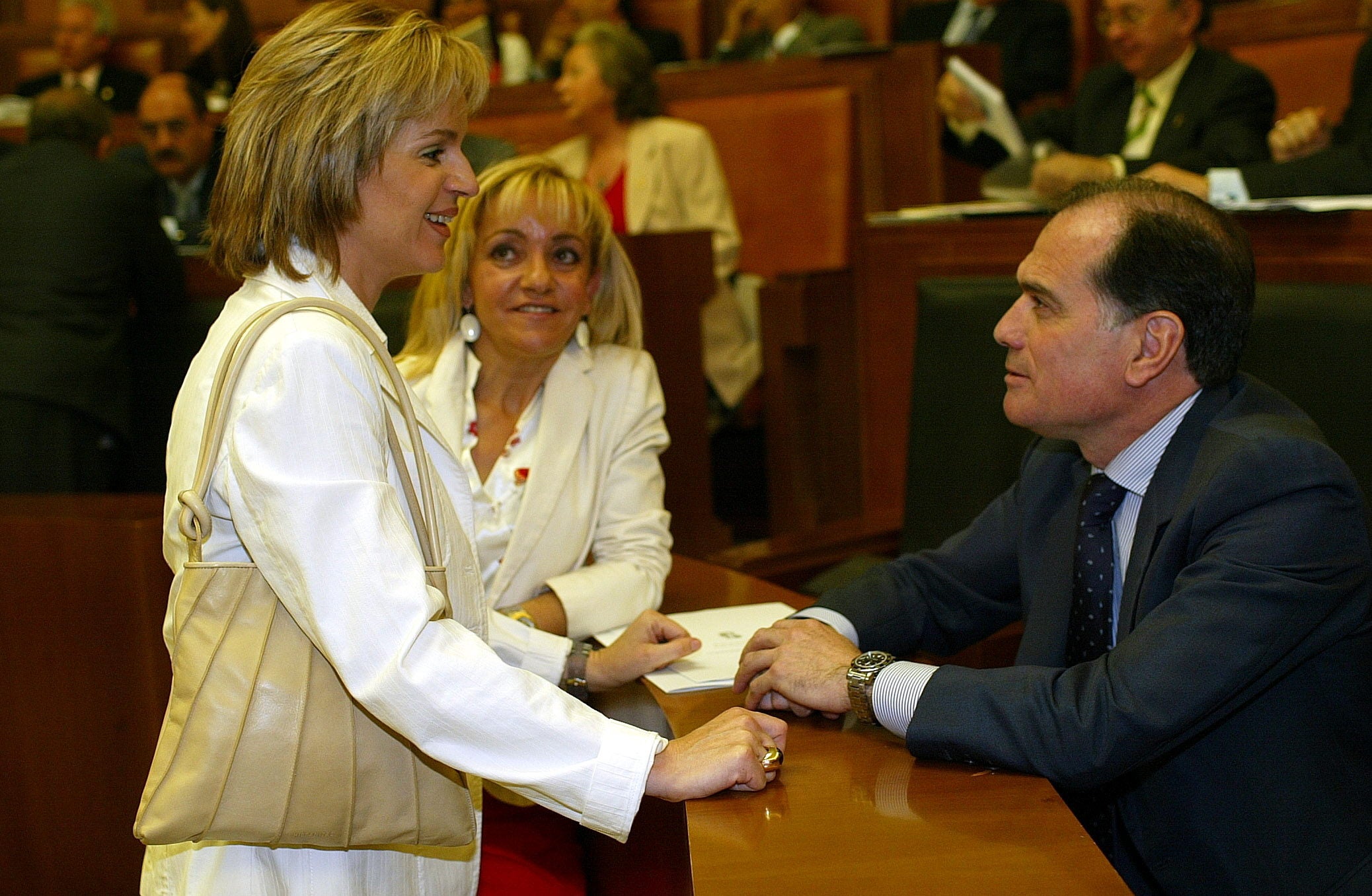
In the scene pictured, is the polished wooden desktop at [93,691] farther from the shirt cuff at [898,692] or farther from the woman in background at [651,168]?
the woman in background at [651,168]

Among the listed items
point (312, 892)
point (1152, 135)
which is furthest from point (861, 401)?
point (312, 892)

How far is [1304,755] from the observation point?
1.46m

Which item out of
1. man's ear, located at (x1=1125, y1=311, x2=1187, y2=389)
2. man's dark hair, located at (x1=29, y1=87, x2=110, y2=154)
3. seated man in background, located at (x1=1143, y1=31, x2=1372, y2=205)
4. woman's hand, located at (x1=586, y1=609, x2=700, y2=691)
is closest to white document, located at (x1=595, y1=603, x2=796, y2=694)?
woman's hand, located at (x1=586, y1=609, x2=700, y2=691)

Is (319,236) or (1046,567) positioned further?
(1046,567)

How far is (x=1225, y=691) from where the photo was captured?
1.35 m

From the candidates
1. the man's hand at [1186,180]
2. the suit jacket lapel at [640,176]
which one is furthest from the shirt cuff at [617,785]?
the suit jacket lapel at [640,176]

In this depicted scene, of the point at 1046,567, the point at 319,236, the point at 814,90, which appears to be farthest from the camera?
the point at 814,90

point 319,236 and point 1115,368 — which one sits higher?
point 319,236

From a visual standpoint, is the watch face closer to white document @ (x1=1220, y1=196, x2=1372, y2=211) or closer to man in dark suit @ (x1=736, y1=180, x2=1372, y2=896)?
man in dark suit @ (x1=736, y1=180, x2=1372, y2=896)

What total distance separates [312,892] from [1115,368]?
3.60 feet

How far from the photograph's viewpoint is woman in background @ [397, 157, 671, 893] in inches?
82.4

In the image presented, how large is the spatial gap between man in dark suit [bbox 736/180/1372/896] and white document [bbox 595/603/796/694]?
0.10 m

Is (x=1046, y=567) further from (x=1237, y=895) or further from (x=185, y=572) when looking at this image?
(x=185, y=572)

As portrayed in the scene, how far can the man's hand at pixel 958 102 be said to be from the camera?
3.90 meters
